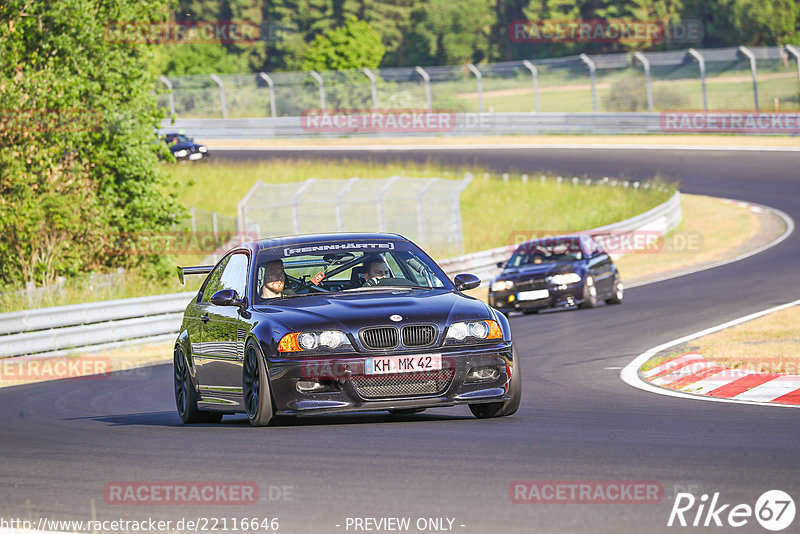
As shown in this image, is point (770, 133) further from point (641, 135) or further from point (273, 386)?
point (273, 386)

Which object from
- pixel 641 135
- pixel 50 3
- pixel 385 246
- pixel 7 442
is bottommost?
pixel 641 135

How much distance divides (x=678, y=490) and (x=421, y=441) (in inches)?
93.5

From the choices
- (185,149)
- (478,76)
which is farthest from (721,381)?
(478,76)

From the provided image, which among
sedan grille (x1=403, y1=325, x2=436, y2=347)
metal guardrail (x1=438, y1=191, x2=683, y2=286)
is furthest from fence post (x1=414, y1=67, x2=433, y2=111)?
sedan grille (x1=403, y1=325, x2=436, y2=347)

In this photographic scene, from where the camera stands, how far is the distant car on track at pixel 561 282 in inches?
898

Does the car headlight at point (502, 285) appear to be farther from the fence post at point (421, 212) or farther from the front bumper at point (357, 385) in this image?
the front bumper at point (357, 385)

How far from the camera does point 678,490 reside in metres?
6.41

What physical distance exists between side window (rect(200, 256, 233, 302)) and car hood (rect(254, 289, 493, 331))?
144 centimetres

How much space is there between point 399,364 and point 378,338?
0.75ft

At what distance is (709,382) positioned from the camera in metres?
12.5

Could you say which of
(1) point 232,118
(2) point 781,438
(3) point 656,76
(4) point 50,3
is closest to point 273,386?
(2) point 781,438

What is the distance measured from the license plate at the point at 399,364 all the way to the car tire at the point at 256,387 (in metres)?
0.77

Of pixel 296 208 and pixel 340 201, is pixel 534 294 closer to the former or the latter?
pixel 340 201

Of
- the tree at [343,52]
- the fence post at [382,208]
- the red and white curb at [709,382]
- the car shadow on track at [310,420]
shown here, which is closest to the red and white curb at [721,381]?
the red and white curb at [709,382]
